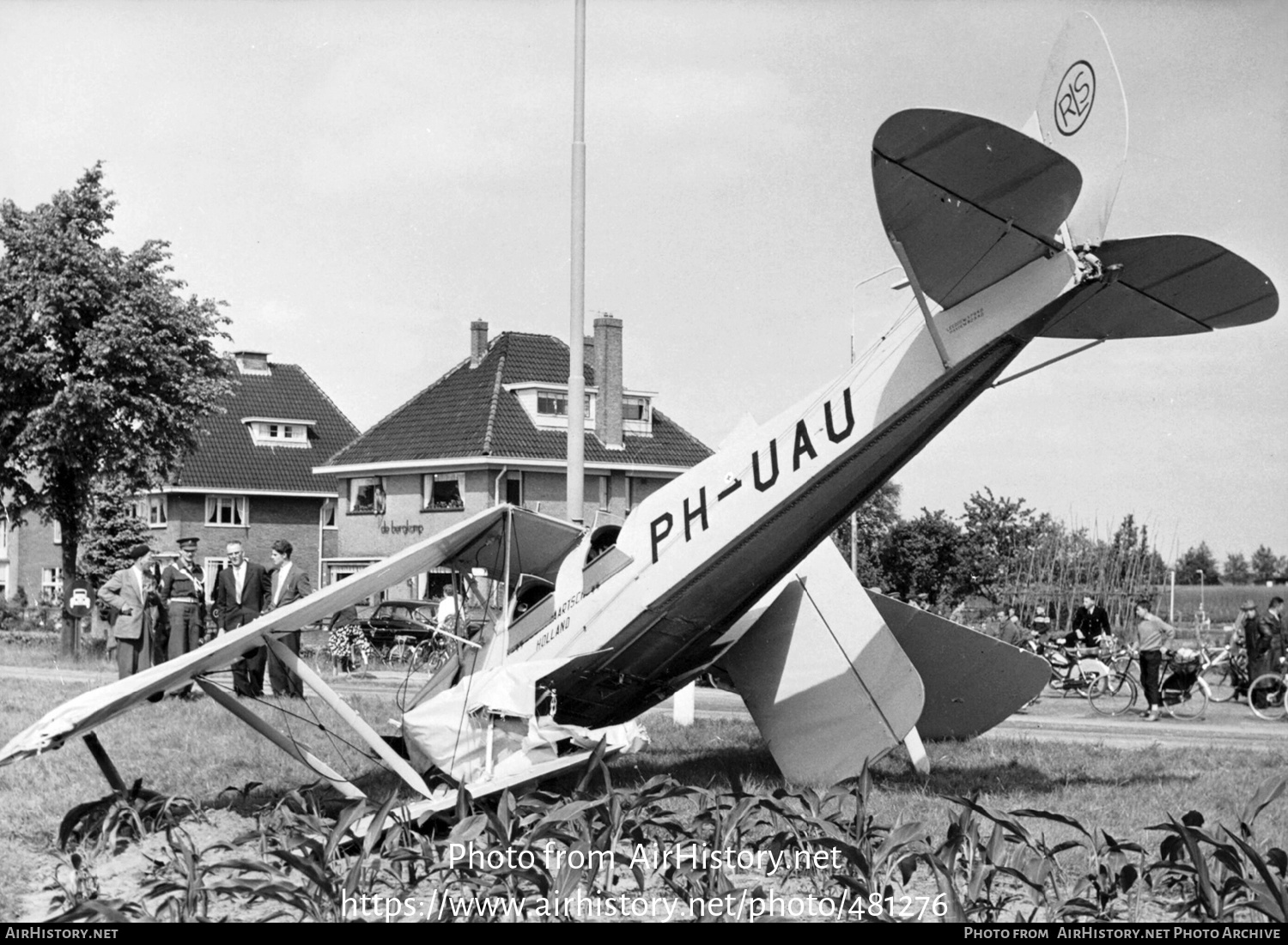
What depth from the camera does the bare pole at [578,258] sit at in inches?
582

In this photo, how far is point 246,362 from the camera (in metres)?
65.8

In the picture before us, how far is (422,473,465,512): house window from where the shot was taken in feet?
168

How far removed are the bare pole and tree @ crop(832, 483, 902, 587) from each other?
3.02 m

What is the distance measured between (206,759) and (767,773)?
16.4 ft

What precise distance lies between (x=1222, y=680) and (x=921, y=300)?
18008 mm

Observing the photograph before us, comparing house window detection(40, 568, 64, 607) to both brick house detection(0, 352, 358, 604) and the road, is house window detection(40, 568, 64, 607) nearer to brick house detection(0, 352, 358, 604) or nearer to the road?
brick house detection(0, 352, 358, 604)

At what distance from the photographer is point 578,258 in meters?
14.8

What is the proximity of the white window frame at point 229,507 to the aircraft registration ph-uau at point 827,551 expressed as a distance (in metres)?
51.8

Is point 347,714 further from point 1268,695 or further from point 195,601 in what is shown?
point 1268,695

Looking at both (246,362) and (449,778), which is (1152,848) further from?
(246,362)

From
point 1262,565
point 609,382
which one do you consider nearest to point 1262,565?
point 1262,565

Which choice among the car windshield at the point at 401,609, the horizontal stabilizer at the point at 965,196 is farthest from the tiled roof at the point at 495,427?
the horizontal stabilizer at the point at 965,196

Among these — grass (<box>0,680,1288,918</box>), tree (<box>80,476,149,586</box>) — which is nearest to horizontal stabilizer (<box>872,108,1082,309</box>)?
grass (<box>0,680,1288,918</box>)

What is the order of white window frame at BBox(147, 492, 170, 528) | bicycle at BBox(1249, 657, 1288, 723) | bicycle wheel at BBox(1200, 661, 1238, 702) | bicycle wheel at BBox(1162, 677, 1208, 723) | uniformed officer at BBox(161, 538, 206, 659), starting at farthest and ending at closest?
1. white window frame at BBox(147, 492, 170, 528)
2. bicycle wheel at BBox(1200, 661, 1238, 702)
3. bicycle at BBox(1249, 657, 1288, 723)
4. bicycle wheel at BBox(1162, 677, 1208, 723)
5. uniformed officer at BBox(161, 538, 206, 659)
